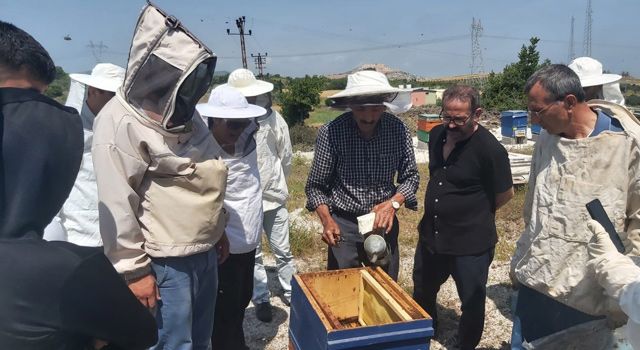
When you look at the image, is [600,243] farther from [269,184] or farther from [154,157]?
[269,184]

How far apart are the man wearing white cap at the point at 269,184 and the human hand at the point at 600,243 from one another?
2598 mm

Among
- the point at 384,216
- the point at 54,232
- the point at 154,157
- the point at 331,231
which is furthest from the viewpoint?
the point at 331,231

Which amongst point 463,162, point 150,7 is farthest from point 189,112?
point 463,162

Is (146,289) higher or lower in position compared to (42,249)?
lower

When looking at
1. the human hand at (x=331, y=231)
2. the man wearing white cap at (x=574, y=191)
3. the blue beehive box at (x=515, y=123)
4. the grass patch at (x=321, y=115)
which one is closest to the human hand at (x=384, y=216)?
the human hand at (x=331, y=231)

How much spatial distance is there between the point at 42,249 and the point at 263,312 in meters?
3.06

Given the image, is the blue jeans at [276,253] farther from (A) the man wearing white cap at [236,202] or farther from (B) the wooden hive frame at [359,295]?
(B) the wooden hive frame at [359,295]

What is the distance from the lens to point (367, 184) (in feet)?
10.3

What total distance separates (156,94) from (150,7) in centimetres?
38

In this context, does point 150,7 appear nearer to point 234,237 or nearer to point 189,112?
point 189,112

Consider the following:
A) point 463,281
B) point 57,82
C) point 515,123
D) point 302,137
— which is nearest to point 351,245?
point 463,281

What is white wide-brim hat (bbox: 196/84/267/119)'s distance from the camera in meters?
2.67

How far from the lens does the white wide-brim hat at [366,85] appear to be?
9.64 feet

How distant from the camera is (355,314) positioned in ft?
9.14
